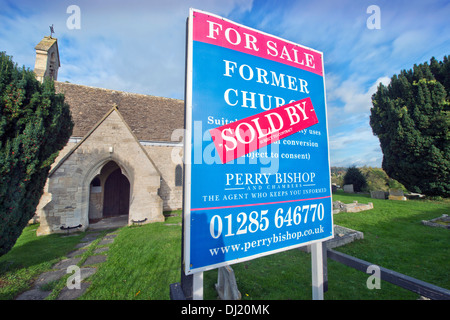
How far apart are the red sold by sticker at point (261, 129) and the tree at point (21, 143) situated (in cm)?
593

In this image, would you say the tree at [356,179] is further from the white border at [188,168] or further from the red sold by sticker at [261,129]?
the white border at [188,168]

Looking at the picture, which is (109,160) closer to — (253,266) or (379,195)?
(253,266)

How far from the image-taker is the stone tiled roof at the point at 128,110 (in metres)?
13.5

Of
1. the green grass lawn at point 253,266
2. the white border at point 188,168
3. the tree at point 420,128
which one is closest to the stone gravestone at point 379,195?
the tree at point 420,128

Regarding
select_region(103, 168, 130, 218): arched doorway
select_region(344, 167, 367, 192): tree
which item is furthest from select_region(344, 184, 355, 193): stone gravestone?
select_region(103, 168, 130, 218): arched doorway

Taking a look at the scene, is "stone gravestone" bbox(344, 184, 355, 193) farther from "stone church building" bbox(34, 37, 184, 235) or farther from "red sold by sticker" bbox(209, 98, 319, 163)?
"red sold by sticker" bbox(209, 98, 319, 163)

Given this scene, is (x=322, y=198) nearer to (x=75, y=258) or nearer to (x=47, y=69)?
(x=75, y=258)

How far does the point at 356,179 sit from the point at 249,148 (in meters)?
23.6

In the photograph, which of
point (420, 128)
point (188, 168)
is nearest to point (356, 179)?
point (420, 128)

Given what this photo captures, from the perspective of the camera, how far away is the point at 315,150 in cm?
283

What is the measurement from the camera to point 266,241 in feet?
7.50

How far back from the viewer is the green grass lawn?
14.1 ft
